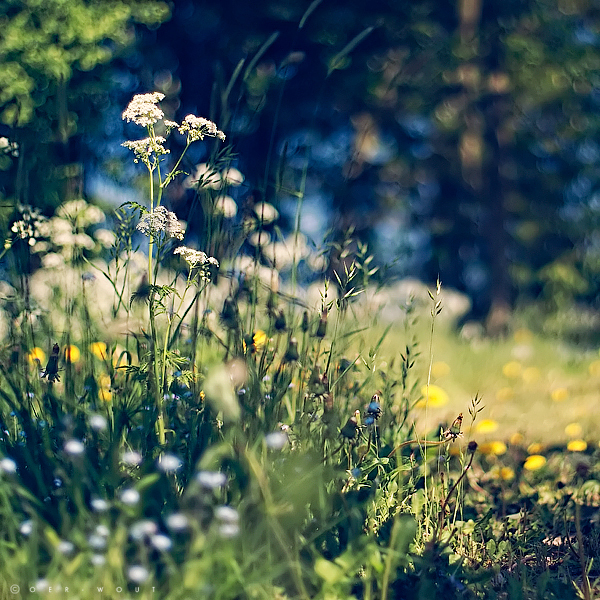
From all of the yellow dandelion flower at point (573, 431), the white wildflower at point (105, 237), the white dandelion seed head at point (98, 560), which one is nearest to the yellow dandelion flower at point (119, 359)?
the white wildflower at point (105, 237)

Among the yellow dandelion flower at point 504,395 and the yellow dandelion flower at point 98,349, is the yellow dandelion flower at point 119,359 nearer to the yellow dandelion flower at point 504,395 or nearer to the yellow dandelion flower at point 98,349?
the yellow dandelion flower at point 98,349

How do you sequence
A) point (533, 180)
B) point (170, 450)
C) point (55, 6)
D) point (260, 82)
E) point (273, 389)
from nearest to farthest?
point (170, 450) → point (273, 389) → point (55, 6) → point (260, 82) → point (533, 180)

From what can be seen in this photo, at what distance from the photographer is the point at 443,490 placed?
6.48ft

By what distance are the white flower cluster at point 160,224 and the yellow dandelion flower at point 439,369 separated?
2716mm

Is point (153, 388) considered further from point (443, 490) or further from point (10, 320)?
point (443, 490)

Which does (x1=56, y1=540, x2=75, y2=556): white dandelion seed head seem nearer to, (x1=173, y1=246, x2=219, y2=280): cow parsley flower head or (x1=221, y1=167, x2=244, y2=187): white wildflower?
(x1=173, y1=246, x2=219, y2=280): cow parsley flower head

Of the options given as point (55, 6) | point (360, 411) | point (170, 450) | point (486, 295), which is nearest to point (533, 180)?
point (486, 295)

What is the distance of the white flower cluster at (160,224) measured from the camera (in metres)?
1.76

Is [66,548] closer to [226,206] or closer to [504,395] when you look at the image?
[226,206]

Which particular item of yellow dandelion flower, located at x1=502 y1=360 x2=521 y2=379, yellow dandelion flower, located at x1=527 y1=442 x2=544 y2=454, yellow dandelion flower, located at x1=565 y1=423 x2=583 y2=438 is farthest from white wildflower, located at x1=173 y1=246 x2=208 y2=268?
yellow dandelion flower, located at x1=502 y1=360 x2=521 y2=379

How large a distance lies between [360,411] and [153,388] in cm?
69

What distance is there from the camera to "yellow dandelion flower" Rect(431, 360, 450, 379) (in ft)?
14.1

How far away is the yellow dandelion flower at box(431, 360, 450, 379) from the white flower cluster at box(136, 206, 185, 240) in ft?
8.91

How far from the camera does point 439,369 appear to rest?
437cm
